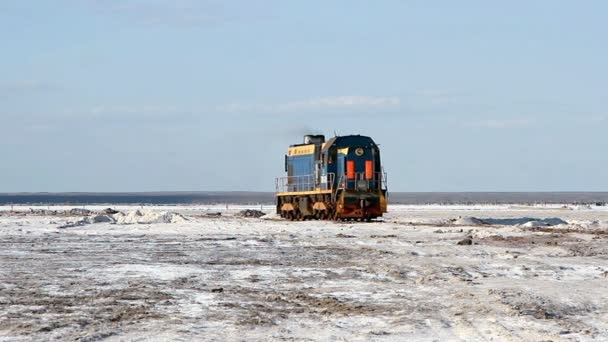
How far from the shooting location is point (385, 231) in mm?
35781

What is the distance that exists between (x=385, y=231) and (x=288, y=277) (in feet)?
60.8

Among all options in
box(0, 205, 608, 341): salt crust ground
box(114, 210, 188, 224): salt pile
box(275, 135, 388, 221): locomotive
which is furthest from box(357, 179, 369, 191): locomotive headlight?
box(0, 205, 608, 341): salt crust ground

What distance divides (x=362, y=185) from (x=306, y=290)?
30729 millimetres

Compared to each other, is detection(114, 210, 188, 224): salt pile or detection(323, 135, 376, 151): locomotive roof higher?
detection(323, 135, 376, 151): locomotive roof

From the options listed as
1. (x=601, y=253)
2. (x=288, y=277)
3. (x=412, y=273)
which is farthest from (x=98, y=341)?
(x=601, y=253)

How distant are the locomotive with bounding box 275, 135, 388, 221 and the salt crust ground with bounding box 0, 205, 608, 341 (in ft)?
54.8

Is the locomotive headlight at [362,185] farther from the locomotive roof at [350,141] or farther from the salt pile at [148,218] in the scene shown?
the salt pile at [148,218]

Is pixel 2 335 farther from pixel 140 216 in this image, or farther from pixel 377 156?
pixel 140 216

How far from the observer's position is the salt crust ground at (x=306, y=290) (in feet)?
36.3

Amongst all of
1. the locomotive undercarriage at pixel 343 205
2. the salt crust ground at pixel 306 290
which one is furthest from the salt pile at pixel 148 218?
the salt crust ground at pixel 306 290

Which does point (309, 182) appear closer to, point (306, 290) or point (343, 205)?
point (343, 205)

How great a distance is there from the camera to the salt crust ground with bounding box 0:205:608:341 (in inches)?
436

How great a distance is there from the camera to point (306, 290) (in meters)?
15.3

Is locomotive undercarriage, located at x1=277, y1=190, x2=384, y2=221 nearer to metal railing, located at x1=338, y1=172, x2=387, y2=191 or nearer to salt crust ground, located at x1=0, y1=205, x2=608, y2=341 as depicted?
metal railing, located at x1=338, y1=172, x2=387, y2=191
